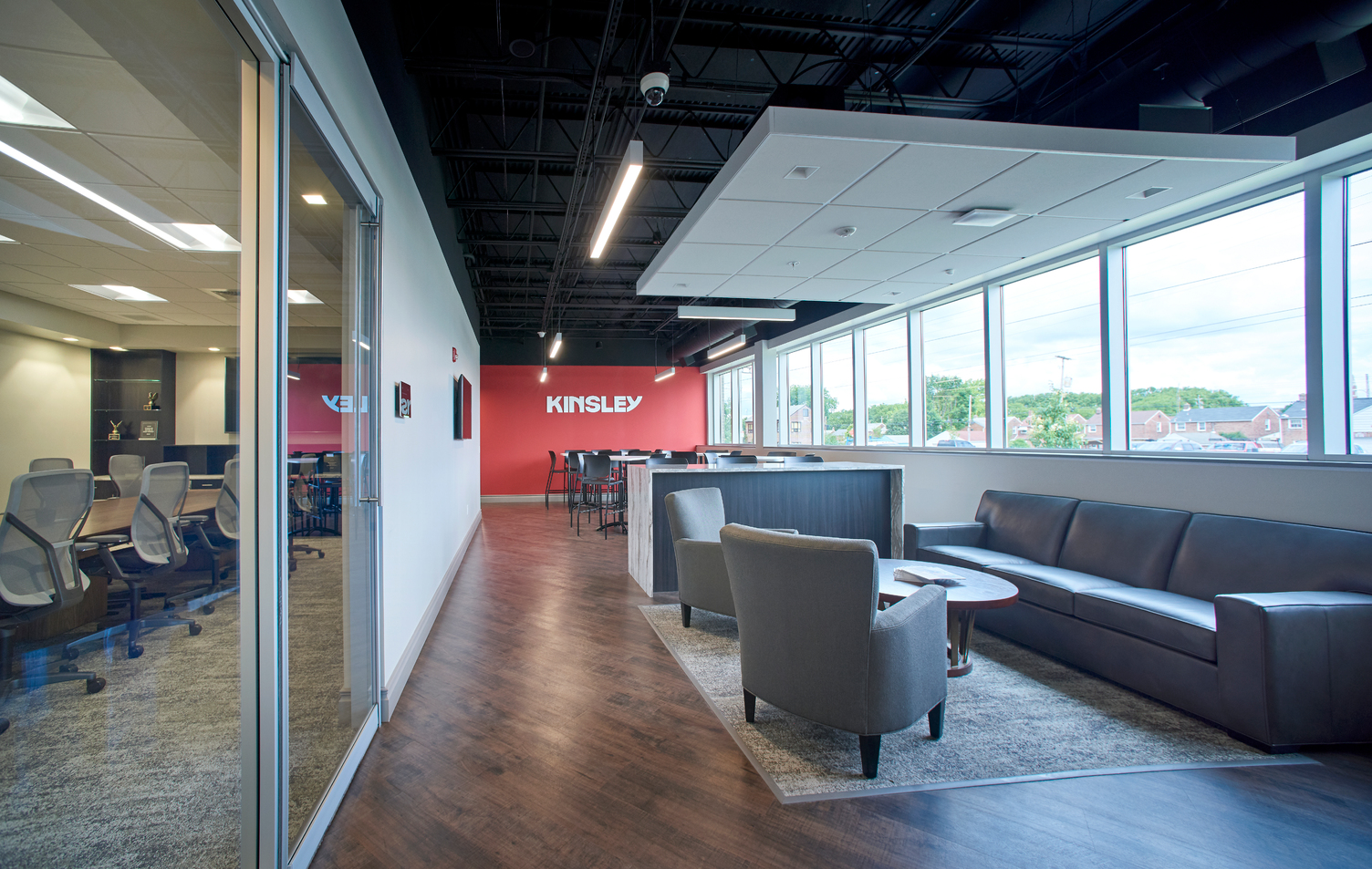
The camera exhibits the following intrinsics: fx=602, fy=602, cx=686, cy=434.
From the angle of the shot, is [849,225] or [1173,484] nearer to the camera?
[1173,484]

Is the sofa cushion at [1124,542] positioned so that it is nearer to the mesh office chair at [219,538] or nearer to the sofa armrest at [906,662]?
the sofa armrest at [906,662]

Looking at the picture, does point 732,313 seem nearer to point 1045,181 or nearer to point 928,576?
point 1045,181

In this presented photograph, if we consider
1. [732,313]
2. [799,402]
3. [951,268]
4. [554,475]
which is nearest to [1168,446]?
[951,268]

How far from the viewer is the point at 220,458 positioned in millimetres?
1526

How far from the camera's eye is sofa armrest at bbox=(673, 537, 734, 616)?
12.9 ft

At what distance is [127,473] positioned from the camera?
4.01ft

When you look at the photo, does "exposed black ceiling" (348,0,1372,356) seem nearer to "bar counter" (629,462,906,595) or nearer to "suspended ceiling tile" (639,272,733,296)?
"suspended ceiling tile" (639,272,733,296)

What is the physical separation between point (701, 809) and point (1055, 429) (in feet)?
15.5

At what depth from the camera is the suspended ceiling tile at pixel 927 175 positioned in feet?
10.4

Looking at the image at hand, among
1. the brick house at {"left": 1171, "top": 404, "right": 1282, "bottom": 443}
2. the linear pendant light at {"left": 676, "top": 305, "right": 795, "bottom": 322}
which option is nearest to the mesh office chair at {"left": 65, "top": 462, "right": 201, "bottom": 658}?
the brick house at {"left": 1171, "top": 404, "right": 1282, "bottom": 443}

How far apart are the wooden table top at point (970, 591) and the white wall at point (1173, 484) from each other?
65.2 inches

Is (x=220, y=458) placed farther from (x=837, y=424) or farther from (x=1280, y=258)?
(x=837, y=424)

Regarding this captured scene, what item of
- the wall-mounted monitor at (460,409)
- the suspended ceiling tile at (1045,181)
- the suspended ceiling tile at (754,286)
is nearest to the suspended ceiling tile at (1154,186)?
the suspended ceiling tile at (1045,181)

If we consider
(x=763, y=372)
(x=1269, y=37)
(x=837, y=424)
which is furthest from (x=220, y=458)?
(x=763, y=372)
